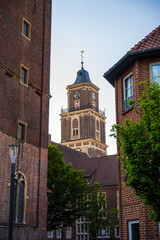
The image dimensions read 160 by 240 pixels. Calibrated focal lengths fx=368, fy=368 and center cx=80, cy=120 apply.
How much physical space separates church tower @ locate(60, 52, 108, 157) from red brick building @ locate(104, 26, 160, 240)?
63.2 m

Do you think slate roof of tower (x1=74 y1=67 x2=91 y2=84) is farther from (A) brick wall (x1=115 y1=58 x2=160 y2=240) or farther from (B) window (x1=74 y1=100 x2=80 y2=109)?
(A) brick wall (x1=115 y1=58 x2=160 y2=240)

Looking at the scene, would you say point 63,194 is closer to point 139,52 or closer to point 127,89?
point 127,89

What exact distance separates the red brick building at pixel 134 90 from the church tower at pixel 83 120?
207ft

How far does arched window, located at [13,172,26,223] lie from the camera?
22.6m

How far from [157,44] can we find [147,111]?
19.9 feet

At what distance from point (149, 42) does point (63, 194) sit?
2111cm

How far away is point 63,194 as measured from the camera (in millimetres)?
34719

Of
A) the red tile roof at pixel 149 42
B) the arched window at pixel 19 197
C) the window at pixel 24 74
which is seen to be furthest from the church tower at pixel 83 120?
the red tile roof at pixel 149 42

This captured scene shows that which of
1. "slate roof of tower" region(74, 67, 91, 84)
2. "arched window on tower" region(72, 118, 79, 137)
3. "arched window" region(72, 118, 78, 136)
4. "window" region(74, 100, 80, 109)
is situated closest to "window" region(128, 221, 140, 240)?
"arched window on tower" region(72, 118, 79, 137)

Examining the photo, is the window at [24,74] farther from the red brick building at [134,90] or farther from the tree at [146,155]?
the tree at [146,155]

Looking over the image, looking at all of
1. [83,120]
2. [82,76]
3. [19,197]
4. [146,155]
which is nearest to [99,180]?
[19,197]

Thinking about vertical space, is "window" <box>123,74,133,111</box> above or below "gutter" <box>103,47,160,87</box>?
below

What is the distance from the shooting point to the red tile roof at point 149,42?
661 inches

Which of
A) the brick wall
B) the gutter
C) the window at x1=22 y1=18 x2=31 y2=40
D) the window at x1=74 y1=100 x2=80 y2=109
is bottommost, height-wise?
the brick wall
